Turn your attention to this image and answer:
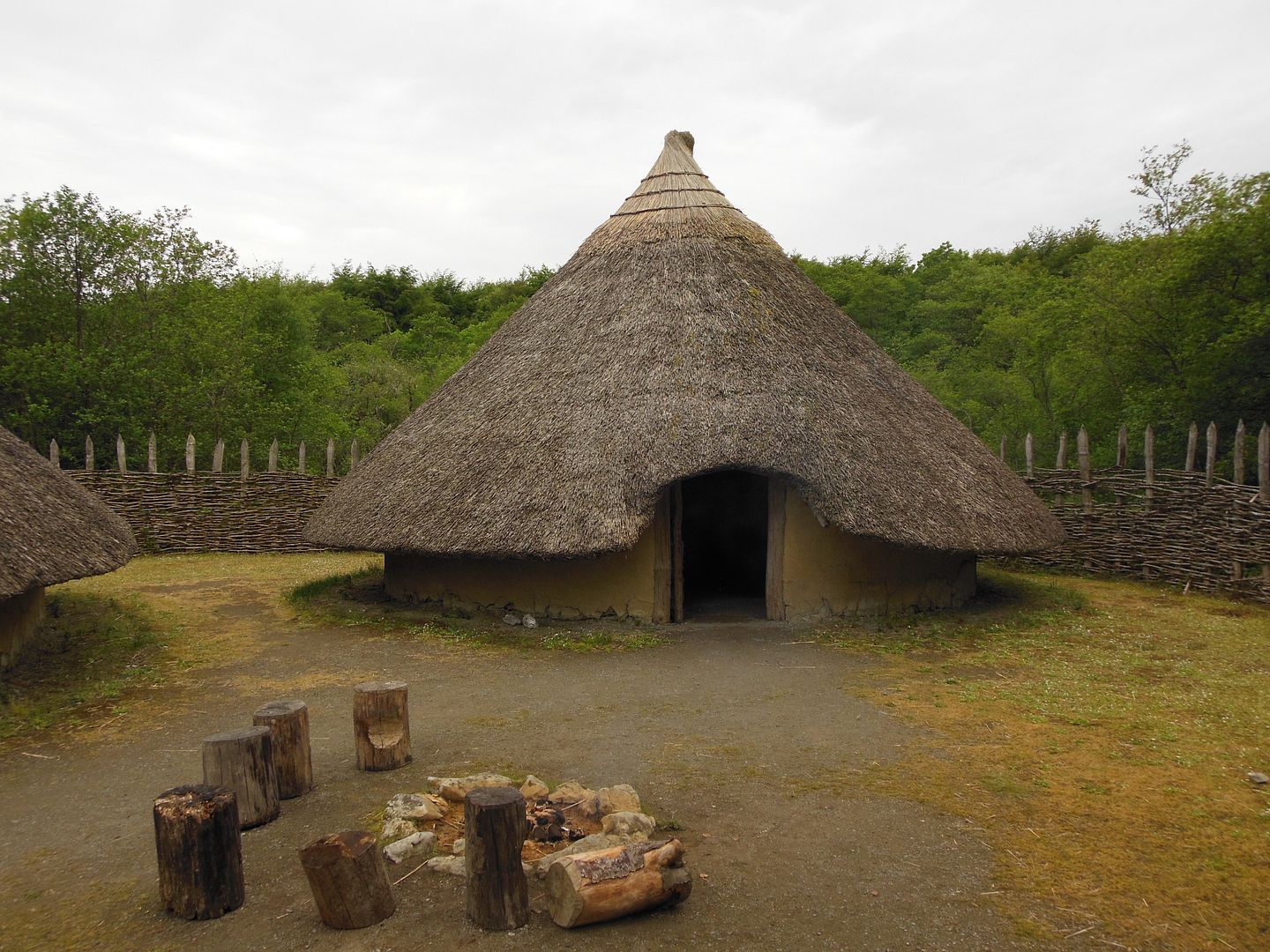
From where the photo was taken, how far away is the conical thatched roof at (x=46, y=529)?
7.02 meters

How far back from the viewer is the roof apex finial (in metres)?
13.1

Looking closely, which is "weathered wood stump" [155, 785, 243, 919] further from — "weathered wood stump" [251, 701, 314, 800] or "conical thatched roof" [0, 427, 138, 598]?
"conical thatched roof" [0, 427, 138, 598]

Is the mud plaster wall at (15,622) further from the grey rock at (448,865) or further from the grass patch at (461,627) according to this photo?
the grey rock at (448,865)

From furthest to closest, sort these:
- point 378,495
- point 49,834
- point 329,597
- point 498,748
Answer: point 329,597 → point 378,495 → point 498,748 → point 49,834

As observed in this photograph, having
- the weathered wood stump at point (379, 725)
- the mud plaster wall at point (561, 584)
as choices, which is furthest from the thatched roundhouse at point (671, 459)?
the weathered wood stump at point (379, 725)

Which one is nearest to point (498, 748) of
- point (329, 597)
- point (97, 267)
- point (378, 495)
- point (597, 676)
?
point (597, 676)

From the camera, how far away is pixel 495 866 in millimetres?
3668

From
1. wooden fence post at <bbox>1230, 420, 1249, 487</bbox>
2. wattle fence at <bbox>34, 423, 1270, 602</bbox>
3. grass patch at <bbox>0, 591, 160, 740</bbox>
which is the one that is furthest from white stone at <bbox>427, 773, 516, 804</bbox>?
wooden fence post at <bbox>1230, 420, 1249, 487</bbox>

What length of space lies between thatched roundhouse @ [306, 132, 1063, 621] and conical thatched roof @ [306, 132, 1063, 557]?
0.09 feet

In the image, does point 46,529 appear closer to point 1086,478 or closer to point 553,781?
point 553,781

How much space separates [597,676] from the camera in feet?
25.5

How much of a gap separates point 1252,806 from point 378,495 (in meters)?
8.57

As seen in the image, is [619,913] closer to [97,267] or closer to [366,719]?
[366,719]

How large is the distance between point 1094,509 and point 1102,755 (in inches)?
334
